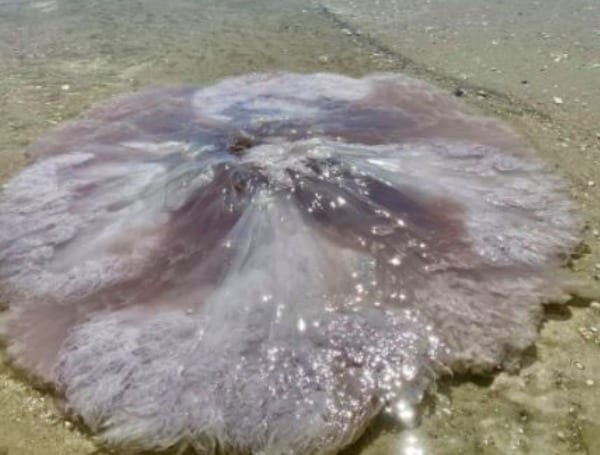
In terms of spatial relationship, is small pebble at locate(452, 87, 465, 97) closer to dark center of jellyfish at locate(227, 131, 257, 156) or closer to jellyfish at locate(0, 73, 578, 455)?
jellyfish at locate(0, 73, 578, 455)

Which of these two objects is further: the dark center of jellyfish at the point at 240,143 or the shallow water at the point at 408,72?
the dark center of jellyfish at the point at 240,143

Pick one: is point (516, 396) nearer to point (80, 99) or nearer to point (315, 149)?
point (315, 149)

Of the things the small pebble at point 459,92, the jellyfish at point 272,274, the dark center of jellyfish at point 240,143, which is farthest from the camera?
the small pebble at point 459,92

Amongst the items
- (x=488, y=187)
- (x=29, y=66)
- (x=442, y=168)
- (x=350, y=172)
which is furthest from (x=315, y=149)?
(x=29, y=66)

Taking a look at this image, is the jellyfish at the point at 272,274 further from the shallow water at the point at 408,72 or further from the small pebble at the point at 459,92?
the small pebble at the point at 459,92

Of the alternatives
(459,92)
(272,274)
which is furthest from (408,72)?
(272,274)

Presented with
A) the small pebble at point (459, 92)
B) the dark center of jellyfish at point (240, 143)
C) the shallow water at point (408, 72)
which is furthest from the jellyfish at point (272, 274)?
the small pebble at point (459, 92)
